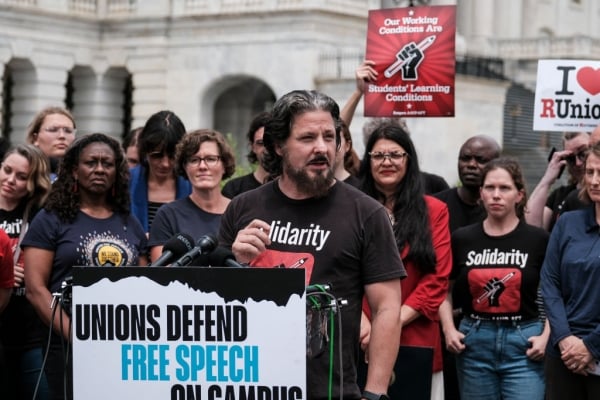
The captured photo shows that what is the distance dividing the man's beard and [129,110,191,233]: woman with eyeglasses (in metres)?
3.68

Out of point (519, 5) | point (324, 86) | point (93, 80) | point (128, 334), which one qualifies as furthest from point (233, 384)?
point (519, 5)

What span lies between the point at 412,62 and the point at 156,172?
2.73m

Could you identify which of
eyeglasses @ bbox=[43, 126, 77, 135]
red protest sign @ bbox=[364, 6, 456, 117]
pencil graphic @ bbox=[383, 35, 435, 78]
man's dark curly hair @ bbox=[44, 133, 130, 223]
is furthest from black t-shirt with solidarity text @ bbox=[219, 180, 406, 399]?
pencil graphic @ bbox=[383, 35, 435, 78]

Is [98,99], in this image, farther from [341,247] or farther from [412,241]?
[341,247]

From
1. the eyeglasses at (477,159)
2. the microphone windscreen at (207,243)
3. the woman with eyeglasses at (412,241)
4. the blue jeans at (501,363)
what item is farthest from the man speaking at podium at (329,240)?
the eyeglasses at (477,159)

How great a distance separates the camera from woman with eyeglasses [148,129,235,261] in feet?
27.4

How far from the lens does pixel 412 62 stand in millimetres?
11266

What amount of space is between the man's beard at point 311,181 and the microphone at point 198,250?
1.53ft

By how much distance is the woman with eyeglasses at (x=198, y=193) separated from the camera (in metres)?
8.36

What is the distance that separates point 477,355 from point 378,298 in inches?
115

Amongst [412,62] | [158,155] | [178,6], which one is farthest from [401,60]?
[178,6]

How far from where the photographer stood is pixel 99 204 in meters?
8.26

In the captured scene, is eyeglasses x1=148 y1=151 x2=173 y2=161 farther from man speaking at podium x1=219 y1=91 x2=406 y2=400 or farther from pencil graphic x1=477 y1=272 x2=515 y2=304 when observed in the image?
man speaking at podium x1=219 y1=91 x2=406 y2=400

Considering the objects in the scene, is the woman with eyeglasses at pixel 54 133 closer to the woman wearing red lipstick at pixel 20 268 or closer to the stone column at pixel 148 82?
the woman wearing red lipstick at pixel 20 268
